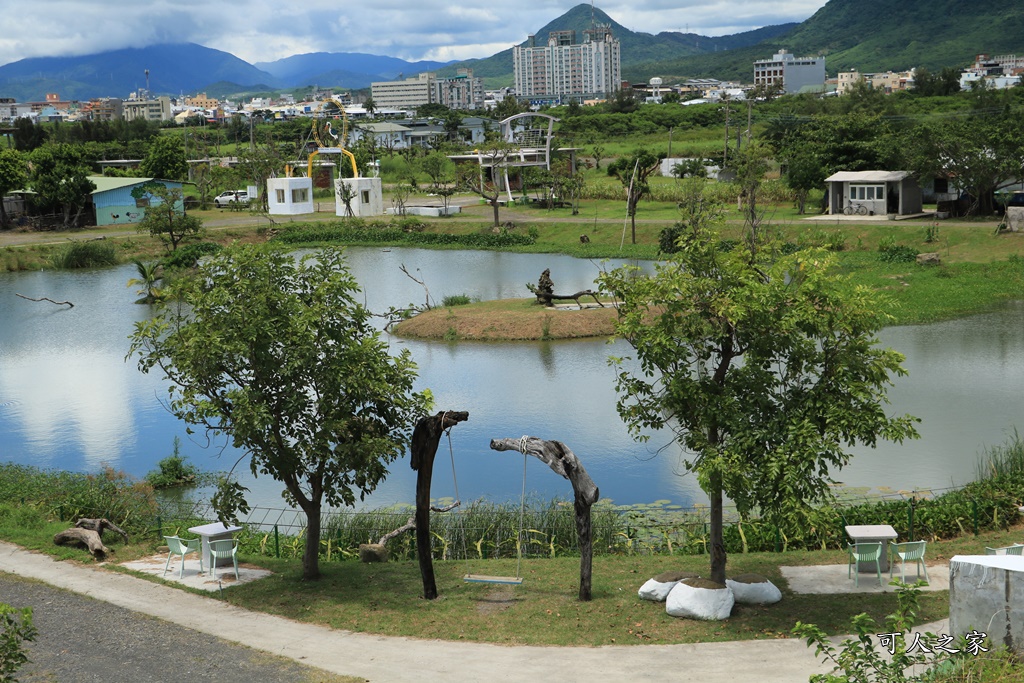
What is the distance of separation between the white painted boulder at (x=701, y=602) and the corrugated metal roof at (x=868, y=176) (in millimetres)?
38357

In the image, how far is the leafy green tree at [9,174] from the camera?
6059 centimetres

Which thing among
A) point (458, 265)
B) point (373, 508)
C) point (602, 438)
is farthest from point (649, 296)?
point (458, 265)

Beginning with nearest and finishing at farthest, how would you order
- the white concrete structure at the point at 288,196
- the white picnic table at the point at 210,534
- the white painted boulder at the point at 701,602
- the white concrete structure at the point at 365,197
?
the white painted boulder at the point at 701,602 → the white picnic table at the point at 210,534 → the white concrete structure at the point at 365,197 → the white concrete structure at the point at 288,196

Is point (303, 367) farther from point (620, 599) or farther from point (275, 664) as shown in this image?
point (620, 599)

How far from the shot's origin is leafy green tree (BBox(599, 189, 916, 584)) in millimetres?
12289

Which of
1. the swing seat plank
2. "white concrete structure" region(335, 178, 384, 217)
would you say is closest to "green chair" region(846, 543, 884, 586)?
the swing seat plank

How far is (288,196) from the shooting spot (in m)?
64.9

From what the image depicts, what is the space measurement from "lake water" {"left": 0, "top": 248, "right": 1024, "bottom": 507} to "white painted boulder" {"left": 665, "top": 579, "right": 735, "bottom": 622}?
18.2 feet

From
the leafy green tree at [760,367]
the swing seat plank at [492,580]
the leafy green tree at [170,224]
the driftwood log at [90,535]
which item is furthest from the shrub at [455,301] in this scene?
the leafy green tree at [760,367]

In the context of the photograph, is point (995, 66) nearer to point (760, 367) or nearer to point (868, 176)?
point (868, 176)

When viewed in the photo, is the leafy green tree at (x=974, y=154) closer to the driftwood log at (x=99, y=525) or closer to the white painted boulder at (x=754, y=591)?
the white painted boulder at (x=754, y=591)

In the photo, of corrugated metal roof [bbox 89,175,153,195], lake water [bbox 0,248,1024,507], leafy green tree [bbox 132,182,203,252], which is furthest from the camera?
corrugated metal roof [bbox 89,175,153,195]

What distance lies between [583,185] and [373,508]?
4635 centimetres

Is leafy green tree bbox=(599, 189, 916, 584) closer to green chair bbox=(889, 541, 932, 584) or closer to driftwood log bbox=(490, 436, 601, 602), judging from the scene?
driftwood log bbox=(490, 436, 601, 602)
